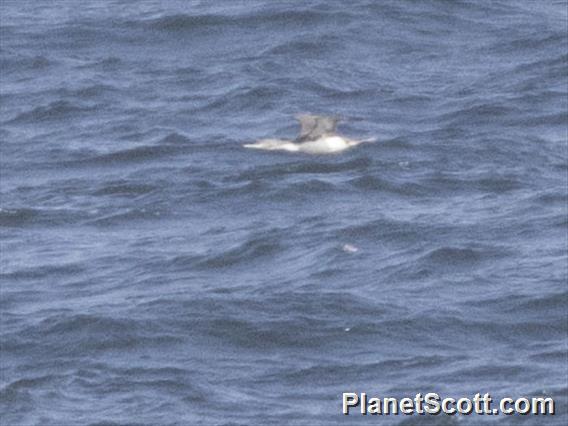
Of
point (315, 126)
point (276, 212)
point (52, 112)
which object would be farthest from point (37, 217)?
point (52, 112)

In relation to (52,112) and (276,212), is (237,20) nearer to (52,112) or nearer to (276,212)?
(52,112)

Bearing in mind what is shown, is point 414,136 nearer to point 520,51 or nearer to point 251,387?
point 520,51

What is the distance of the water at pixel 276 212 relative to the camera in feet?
76.1

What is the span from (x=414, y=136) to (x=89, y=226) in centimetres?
489

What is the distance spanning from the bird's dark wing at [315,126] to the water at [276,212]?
0.32 metres

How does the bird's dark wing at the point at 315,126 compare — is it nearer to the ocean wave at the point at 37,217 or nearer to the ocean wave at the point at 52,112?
the ocean wave at the point at 37,217

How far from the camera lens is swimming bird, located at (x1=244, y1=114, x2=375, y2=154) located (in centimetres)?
2945

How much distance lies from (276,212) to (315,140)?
6.38 ft

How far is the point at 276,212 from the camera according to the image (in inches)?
1116

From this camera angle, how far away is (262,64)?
35094 millimetres

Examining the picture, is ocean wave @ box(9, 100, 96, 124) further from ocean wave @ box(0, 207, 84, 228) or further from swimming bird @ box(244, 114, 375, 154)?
ocean wave @ box(0, 207, 84, 228)

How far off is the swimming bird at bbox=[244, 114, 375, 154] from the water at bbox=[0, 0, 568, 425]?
15 centimetres

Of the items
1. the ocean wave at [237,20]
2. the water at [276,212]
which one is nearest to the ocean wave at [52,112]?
the water at [276,212]

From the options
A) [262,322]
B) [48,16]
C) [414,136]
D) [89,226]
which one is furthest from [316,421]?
[48,16]
